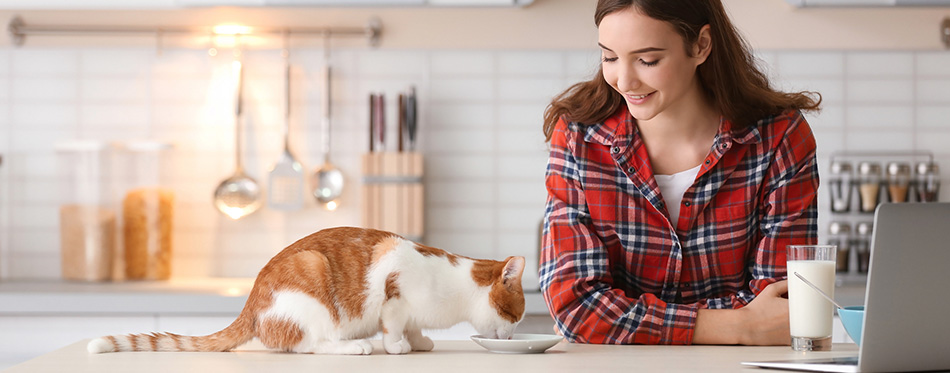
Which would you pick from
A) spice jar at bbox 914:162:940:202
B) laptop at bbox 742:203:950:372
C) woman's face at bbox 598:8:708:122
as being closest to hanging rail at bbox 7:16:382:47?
woman's face at bbox 598:8:708:122

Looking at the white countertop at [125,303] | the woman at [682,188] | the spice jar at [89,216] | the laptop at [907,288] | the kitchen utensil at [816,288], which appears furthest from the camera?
the spice jar at [89,216]

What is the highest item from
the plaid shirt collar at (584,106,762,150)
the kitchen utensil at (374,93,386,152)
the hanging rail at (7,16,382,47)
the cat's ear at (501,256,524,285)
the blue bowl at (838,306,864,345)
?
the hanging rail at (7,16,382,47)

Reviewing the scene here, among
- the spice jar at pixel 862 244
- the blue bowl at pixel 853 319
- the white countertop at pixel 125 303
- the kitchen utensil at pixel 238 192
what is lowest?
the white countertop at pixel 125 303

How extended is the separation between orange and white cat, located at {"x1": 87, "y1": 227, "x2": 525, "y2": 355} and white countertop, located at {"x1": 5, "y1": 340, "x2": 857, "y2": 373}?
0.02m

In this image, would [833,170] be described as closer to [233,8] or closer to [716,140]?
[716,140]

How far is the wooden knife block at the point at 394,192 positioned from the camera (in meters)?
2.66

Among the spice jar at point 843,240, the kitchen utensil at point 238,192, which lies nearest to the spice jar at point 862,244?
the spice jar at point 843,240

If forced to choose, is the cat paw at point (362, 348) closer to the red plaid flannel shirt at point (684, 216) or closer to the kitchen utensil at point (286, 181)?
the red plaid flannel shirt at point (684, 216)

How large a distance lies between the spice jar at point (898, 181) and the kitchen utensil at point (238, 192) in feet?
6.15

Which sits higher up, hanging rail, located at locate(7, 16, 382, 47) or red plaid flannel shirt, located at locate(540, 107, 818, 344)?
hanging rail, located at locate(7, 16, 382, 47)

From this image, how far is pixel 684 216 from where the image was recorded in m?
1.46

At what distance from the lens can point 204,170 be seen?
9.13 ft

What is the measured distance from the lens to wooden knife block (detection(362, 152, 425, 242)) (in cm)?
266

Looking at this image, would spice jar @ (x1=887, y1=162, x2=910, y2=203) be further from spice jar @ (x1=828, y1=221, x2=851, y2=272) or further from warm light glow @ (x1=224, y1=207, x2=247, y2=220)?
warm light glow @ (x1=224, y1=207, x2=247, y2=220)
